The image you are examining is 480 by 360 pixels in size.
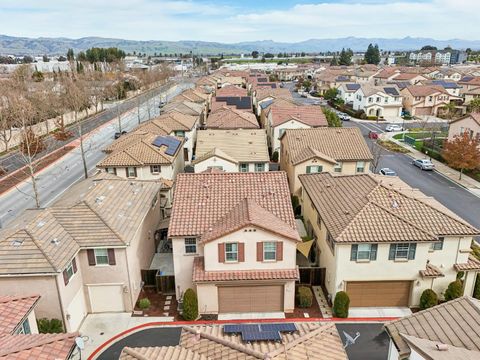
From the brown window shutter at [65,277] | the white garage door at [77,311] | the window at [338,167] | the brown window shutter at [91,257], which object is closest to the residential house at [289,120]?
the window at [338,167]

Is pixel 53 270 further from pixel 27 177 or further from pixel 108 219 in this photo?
pixel 27 177

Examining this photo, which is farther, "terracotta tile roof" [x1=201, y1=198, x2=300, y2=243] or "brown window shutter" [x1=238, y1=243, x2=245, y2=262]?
"brown window shutter" [x1=238, y1=243, x2=245, y2=262]

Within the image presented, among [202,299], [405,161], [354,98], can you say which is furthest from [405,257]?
[354,98]

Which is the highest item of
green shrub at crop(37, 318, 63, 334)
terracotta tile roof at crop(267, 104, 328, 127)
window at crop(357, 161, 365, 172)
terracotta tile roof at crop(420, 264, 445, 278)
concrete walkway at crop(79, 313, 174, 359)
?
terracotta tile roof at crop(267, 104, 328, 127)

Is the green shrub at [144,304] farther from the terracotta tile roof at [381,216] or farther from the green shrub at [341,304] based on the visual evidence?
the terracotta tile roof at [381,216]

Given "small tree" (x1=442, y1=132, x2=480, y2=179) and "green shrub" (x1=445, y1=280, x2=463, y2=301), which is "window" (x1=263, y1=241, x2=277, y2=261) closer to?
"green shrub" (x1=445, y1=280, x2=463, y2=301)

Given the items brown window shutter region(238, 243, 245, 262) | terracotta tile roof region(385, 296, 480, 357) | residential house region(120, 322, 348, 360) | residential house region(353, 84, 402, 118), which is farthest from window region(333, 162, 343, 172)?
residential house region(353, 84, 402, 118)

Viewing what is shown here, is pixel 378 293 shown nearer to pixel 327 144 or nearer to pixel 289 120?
pixel 327 144
